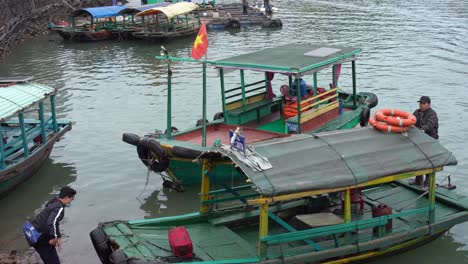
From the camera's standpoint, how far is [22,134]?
11.2m

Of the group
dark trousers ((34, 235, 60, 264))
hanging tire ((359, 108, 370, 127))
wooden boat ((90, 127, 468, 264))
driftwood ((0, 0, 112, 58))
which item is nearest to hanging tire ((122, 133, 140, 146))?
wooden boat ((90, 127, 468, 264))

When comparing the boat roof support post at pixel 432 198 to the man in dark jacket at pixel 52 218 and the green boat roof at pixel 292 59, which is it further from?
the man in dark jacket at pixel 52 218

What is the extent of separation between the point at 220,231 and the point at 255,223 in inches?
26.3

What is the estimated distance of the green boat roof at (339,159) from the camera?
7.21 metres

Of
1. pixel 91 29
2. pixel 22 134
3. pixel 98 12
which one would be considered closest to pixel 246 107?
pixel 22 134

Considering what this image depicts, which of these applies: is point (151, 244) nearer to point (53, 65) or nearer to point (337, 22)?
point (53, 65)

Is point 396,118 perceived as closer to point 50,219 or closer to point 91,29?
point 50,219

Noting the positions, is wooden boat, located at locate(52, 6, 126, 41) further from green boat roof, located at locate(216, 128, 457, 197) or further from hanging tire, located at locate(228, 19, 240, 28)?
green boat roof, located at locate(216, 128, 457, 197)

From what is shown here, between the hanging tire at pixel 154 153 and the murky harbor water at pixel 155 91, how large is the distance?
2.74 ft

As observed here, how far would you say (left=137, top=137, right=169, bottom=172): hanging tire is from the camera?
35.5ft

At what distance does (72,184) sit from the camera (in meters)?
12.2

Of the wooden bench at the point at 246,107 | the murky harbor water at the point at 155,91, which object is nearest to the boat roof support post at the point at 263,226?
the murky harbor water at the point at 155,91

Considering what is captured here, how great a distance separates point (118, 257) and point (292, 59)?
20.4 ft

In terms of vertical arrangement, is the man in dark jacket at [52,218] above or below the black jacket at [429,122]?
below
